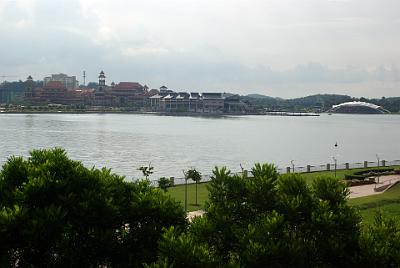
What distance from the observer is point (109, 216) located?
12.5 m

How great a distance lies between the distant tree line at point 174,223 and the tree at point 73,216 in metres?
0.02

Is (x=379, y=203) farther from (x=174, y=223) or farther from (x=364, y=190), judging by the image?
(x=174, y=223)

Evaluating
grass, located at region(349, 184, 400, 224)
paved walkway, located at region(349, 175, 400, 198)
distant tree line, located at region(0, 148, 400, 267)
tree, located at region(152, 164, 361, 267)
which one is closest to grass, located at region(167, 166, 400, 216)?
grass, located at region(349, 184, 400, 224)

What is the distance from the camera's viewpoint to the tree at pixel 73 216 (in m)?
11.4

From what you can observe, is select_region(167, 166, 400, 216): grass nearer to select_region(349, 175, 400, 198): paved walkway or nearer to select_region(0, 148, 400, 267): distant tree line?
select_region(349, 175, 400, 198): paved walkway

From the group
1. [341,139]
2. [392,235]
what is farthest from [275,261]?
[341,139]

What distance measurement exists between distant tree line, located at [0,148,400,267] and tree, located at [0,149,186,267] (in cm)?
2

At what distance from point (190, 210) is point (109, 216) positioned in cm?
1829

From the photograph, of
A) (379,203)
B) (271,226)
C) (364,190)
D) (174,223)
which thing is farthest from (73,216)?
(364,190)

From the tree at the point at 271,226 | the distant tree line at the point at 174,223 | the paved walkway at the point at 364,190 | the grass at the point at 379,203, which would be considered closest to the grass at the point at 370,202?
the grass at the point at 379,203

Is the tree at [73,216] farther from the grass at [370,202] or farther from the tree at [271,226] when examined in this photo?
the grass at [370,202]

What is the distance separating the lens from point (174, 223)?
42.9ft

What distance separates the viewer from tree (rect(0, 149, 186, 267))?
11.4m

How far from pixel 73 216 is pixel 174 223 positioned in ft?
8.62
